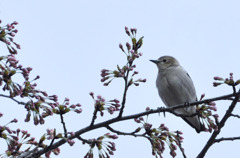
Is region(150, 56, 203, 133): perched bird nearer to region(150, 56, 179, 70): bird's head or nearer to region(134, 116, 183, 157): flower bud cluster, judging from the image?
region(150, 56, 179, 70): bird's head

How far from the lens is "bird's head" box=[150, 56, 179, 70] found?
35.6 feet

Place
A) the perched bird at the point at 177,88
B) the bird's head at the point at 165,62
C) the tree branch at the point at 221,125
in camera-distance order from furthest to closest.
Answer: the bird's head at the point at 165,62
the perched bird at the point at 177,88
the tree branch at the point at 221,125

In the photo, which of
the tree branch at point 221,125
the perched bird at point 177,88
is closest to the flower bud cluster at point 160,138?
the tree branch at point 221,125

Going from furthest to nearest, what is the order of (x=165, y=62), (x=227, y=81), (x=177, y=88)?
(x=165, y=62) < (x=177, y=88) < (x=227, y=81)

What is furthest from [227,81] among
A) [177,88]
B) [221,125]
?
[177,88]

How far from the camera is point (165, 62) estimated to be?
11.2 meters

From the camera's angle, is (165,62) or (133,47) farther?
(165,62)

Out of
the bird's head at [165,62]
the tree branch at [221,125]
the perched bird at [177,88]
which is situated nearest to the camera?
the tree branch at [221,125]

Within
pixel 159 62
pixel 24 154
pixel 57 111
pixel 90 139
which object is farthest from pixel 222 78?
pixel 159 62

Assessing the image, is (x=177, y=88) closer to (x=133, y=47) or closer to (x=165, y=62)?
(x=165, y=62)

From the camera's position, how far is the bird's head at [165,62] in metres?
10.9

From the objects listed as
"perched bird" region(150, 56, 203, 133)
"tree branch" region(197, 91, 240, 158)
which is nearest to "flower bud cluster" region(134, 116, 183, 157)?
"tree branch" region(197, 91, 240, 158)

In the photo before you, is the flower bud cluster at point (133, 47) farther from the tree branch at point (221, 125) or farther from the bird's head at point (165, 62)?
the bird's head at point (165, 62)

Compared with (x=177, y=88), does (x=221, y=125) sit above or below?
below
